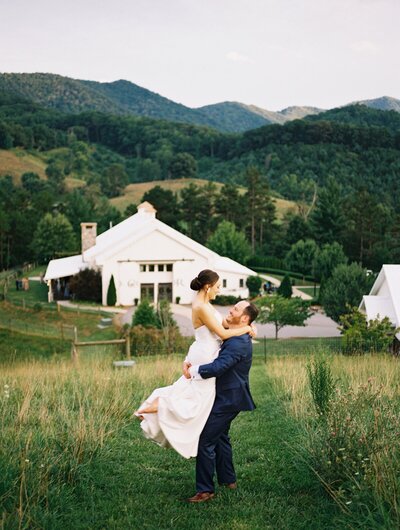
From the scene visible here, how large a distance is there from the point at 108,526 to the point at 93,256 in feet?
118

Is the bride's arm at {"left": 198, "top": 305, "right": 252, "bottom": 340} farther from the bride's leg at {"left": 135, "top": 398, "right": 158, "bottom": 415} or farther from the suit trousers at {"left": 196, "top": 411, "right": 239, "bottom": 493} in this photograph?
the bride's leg at {"left": 135, "top": 398, "right": 158, "bottom": 415}

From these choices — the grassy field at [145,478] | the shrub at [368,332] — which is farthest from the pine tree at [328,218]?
the grassy field at [145,478]

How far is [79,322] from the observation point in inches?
1275

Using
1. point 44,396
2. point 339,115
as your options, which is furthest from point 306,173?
point 44,396

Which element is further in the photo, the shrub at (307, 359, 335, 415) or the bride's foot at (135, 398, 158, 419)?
the shrub at (307, 359, 335, 415)

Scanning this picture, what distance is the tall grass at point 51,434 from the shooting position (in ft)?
16.7

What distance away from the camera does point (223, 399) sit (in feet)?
18.4

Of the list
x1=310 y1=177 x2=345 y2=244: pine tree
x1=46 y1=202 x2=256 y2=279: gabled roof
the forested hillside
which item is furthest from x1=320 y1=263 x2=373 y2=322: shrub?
x1=310 y1=177 x2=345 y2=244: pine tree

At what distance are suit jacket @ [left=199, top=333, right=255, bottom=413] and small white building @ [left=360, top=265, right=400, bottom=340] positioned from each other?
19.5 metres

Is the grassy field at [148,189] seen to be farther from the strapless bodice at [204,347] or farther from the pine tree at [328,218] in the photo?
the strapless bodice at [204,347]

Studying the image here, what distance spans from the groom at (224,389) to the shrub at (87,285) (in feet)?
112

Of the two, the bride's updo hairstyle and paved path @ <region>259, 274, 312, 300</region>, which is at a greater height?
the bride's updo hairstyle

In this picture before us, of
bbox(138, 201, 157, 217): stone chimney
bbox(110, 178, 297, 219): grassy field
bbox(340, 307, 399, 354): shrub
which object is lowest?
bbox(340, 307, 399, 354): shrub

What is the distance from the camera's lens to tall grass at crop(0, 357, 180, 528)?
5086mm
